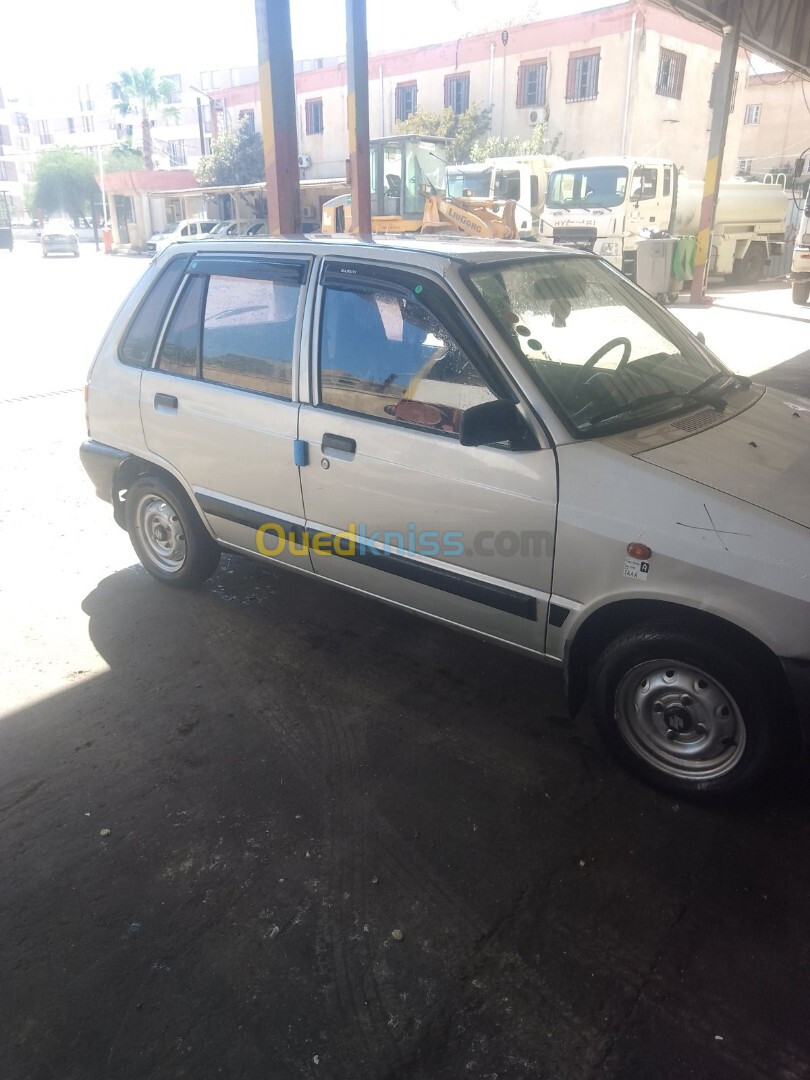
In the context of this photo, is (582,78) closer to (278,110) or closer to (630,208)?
(630,208)

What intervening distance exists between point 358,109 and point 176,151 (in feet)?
219

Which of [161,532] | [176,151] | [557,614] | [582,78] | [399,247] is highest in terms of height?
[582,78]

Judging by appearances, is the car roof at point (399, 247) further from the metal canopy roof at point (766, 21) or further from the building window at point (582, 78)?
the building window at point (582, 78)

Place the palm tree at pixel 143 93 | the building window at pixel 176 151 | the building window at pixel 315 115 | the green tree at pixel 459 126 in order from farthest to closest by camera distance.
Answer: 1. the building window at pixel 176 151
2. the palm tree at pixel 143 93
3. the building window at pixel 315 115
4. the green tree at pixel 459 126

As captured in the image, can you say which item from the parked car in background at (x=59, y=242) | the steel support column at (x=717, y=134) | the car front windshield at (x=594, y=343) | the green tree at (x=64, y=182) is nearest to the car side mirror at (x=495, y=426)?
the car front windshield at (x=594, y=343)

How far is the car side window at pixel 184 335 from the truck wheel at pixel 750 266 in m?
22.2

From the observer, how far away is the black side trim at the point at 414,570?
9.90 ft

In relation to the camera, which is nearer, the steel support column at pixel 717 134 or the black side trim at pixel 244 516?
the black side trim at pixel 244 516

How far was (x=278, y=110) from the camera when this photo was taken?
7105mm

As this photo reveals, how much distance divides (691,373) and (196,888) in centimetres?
275

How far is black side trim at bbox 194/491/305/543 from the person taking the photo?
3.68m

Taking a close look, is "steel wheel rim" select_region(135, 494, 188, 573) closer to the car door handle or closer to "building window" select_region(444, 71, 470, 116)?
the car door handle

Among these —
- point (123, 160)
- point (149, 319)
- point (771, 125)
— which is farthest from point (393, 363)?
point (123, 160)

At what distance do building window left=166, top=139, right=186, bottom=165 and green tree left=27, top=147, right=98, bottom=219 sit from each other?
10.7 metres
